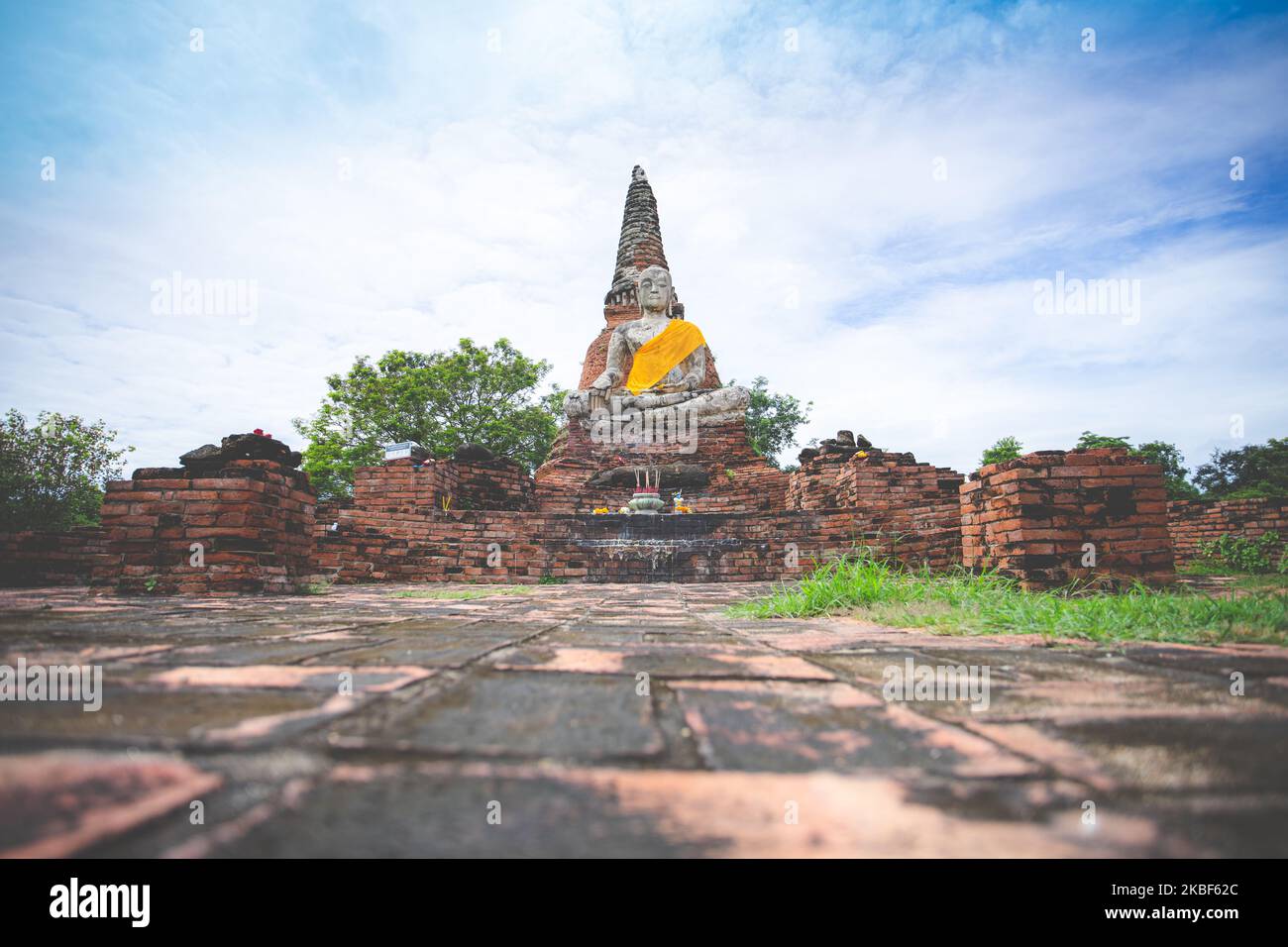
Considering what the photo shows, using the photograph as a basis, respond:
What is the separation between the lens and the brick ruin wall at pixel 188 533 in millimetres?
3844

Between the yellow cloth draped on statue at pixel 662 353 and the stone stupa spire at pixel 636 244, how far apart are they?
8.49ft

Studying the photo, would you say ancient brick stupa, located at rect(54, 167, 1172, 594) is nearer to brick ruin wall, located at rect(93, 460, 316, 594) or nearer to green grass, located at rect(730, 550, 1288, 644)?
brick ruin wall, located at rect(93, 460, 316, 594)

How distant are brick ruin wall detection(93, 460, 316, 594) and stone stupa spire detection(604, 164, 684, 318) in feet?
39.3

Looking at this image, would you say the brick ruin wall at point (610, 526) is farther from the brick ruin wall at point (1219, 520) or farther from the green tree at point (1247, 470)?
the green tree at point (1247, 470)

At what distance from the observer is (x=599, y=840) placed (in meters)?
0.52

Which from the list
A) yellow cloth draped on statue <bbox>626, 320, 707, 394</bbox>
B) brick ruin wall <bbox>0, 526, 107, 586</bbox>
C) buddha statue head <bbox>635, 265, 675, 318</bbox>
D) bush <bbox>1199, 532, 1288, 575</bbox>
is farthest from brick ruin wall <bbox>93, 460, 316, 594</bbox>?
bush <bbox>1199, 532, 1288, 575</bbox>

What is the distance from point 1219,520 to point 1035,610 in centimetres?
852

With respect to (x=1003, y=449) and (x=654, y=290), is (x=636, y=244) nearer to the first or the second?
(x=654, y=290)

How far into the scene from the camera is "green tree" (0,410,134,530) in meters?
11.1

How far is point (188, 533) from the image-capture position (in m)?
3.92

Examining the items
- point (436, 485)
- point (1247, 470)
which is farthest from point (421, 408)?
point (1247, 470)

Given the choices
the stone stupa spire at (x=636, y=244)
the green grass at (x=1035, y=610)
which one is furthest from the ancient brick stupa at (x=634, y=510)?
the stone stupa spire at (x=636, y=244)
